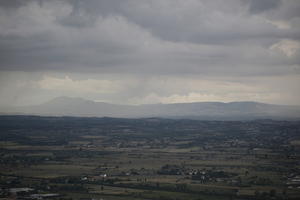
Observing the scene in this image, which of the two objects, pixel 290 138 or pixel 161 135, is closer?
pixel 290 138

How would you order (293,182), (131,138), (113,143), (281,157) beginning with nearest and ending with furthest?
(293,182), (281,157), (113,143), (131,138)

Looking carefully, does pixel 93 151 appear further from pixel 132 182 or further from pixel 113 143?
pixel 132 182

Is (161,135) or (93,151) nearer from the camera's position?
(93,151)

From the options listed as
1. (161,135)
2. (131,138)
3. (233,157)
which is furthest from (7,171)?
(161,135)

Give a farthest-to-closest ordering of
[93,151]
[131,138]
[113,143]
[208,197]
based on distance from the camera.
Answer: [131,138], [113,143], [93,151], [208,197]

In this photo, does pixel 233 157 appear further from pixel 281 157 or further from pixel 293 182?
pixel 293 182

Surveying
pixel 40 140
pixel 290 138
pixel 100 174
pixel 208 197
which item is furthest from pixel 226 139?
pixel 208 197

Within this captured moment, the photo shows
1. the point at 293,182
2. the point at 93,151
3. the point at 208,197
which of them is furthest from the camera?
the point at 93,151

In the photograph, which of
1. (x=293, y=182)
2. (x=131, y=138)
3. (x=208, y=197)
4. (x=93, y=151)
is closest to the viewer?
(x=208, y=197)
